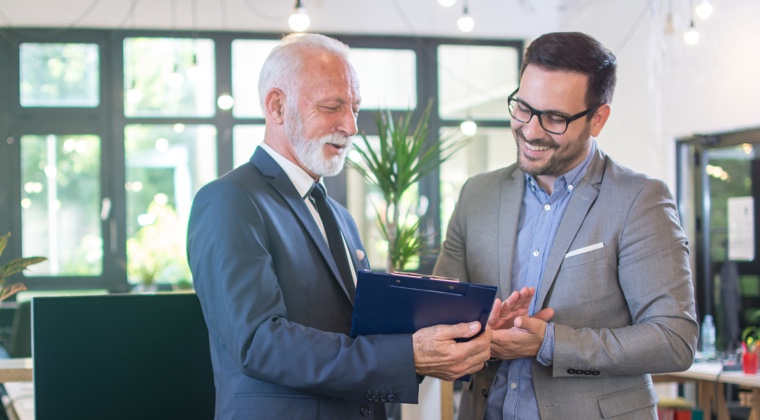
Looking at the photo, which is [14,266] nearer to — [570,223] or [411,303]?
[411,303]

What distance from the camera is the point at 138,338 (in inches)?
86.0

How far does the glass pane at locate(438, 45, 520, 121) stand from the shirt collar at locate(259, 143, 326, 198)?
7.04 metres

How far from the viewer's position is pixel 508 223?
2158 mm

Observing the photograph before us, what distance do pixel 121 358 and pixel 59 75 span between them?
22.6 ft

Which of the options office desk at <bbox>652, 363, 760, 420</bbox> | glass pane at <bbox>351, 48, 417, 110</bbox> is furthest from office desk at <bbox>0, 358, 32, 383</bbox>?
glass pane at <bbox>351, 48, 417, 110</bbox>

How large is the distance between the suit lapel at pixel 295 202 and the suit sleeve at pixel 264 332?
148 mm

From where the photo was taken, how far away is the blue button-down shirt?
2.04 meters

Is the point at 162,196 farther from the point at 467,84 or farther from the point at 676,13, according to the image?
the point at 676,13

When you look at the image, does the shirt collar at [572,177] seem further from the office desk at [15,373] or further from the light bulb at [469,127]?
the light bulb at [469,127]

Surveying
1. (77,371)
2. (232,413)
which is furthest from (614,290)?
(77,371)

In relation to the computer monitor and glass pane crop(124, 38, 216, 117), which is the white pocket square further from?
glass pane crop(124, 38, 216, 117)

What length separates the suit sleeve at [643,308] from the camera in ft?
6.32

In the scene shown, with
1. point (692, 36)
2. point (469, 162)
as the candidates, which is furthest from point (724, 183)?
point (469, 162)

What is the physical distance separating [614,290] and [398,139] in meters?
3.24
